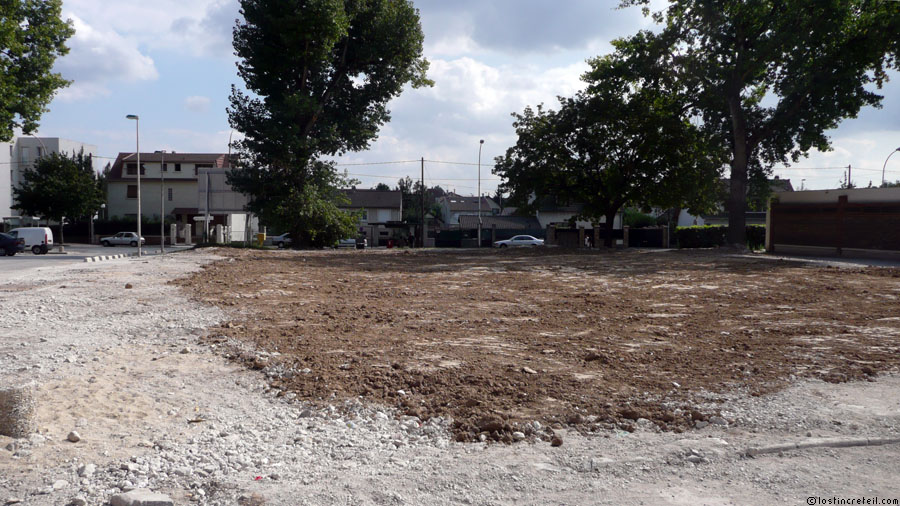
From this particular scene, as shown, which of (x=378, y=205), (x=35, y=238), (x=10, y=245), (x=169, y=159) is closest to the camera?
(x=10, y=245)

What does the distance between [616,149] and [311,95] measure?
1947 centimetres

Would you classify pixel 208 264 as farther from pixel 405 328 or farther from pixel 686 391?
pixel 686 391

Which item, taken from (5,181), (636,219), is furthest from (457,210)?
(5,181)

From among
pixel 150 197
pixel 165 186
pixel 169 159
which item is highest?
pixel 169 159

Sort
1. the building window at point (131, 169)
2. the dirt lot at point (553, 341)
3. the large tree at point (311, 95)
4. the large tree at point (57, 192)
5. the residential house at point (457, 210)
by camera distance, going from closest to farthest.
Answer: the dirt lot at point (553, 341) < the large tree at point (311, 95) < the large tree at point (57, 192) < the building window at point (131, 169) < the residential house at point (457, 210)

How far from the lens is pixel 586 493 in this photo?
168 inches

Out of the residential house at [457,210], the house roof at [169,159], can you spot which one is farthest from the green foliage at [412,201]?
the house roof at [169,159]

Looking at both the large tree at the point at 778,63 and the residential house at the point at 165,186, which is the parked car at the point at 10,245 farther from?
the large tree at the point at 778,63

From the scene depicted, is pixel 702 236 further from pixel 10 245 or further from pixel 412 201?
pixel 412 201

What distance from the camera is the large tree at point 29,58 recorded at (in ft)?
103

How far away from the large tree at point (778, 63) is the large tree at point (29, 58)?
3406cm

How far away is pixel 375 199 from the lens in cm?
8994

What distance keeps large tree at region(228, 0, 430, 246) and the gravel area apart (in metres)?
31.0

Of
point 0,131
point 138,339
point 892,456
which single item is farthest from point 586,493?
point 0,131
